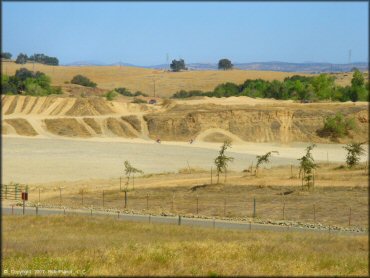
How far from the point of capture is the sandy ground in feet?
188

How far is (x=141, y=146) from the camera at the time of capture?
79812 millimetres

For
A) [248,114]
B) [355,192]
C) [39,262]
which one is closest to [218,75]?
[248,114]

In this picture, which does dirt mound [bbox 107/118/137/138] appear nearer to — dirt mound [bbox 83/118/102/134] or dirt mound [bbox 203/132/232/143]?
dirt mound [bbox 83/118/102/134]

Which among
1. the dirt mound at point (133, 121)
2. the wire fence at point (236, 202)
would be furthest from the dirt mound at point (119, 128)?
the wire fence at point (236, 202)

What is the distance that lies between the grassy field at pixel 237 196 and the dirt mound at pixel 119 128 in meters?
38.0

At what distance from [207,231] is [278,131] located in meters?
72.9

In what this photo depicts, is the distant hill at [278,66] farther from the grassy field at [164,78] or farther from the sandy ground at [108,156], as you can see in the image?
the grassy field at [164,78]

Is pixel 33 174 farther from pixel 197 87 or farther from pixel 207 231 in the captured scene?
pixel 197 87

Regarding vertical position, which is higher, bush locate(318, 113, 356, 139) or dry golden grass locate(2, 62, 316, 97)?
dry golden grass locate(2, 62, 316, 97)

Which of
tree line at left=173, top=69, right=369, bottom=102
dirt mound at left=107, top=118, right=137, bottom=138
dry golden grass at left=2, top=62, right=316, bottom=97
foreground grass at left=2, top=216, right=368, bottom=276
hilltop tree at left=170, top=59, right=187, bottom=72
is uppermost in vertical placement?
hilltop tree at left=170, top=59, right=187, bottom=72

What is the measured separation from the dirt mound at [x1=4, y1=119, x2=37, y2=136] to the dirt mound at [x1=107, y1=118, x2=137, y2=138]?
1203cm

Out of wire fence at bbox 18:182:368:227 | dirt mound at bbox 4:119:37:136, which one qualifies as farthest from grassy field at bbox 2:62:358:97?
wire fence at bbox 18:182:368:227

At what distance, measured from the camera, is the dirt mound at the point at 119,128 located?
92.8 metres

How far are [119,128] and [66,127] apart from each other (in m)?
8.14
